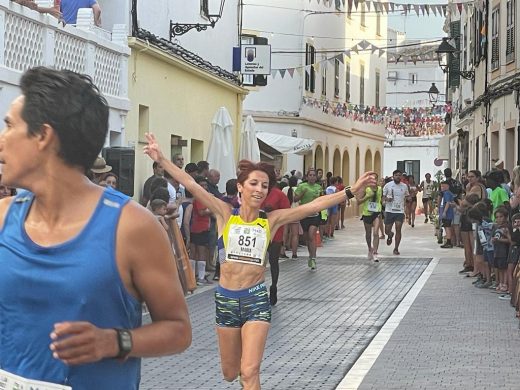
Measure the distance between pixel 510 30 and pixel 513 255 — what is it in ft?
47.5

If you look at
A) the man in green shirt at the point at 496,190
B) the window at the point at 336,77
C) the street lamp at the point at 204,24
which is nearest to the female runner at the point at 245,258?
the man in green shirt at the point at 496,190

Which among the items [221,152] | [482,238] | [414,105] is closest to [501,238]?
[482,238]

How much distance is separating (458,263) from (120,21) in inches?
344

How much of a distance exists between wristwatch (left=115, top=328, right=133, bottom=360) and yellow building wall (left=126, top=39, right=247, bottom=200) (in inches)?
782

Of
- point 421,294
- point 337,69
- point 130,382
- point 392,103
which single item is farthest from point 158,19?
point 392,103

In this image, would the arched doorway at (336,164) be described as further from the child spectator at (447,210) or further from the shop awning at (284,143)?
the child spectator at (447,210)

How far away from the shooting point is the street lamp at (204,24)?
26516 mm

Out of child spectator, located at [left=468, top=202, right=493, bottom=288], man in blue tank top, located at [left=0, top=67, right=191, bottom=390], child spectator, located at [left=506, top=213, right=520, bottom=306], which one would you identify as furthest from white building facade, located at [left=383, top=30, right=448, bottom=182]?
man in blue tank top, located at [left=0, top=67, right=191, bottom=390]

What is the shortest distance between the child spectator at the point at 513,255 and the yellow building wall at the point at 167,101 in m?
8.45

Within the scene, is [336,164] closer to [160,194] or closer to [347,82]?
[347,82]

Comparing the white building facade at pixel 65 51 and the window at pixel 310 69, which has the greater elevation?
the window at pixel 310 69

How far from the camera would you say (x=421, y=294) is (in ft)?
62.3

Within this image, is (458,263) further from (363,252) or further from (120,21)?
(120,21)

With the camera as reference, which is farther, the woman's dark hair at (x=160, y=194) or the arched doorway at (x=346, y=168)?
the arched doorway at (x=346, y=168)
